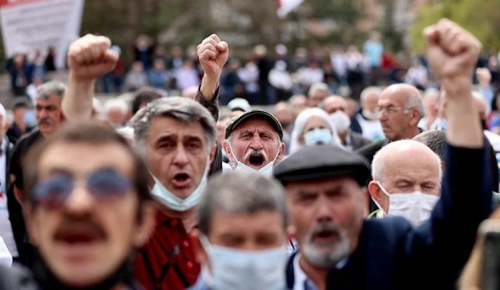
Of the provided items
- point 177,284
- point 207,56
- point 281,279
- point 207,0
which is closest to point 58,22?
point 207,56

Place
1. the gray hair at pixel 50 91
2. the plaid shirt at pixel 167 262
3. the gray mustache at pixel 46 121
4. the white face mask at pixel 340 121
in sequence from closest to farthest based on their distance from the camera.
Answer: the plaid shirt at pixel 167 262 < the gray mustache at pixel 46 121 < the gray hair at pixel 50 91 < the white face mask at pixel 340 121

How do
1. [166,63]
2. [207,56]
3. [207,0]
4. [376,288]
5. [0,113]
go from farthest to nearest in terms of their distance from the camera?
[207,0], [166,63], [0,113], [207,56], [376,288]

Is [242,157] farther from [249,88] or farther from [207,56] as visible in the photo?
[249,88]

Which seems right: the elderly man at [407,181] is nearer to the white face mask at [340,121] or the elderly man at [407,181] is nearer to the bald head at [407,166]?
the bald head at [407,166]

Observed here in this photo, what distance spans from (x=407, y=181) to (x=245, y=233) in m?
2.59

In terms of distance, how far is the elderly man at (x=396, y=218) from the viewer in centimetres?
431

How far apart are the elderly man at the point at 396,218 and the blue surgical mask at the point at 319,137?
687cm

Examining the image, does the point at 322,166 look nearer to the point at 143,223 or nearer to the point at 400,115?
the point at 143,223

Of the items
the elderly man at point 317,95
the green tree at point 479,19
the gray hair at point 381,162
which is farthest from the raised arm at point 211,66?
the green tree at point 479,19

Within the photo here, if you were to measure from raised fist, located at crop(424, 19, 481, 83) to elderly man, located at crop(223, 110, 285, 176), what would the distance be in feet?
12.5

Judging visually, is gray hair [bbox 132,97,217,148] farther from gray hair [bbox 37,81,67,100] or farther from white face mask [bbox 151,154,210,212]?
gray hair [bbox 37,81,67,100]

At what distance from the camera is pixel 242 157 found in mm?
8164

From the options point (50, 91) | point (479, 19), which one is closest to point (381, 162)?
point (50, 91)

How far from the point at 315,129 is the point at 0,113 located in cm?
317
